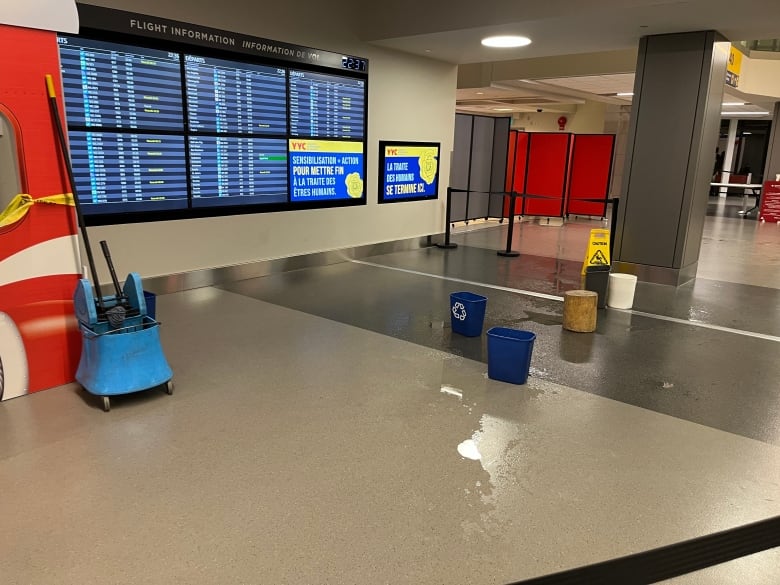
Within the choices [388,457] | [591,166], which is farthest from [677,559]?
[591,166]

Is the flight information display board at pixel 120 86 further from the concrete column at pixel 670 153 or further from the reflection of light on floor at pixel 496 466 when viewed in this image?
the concrete column at pixel 670 153

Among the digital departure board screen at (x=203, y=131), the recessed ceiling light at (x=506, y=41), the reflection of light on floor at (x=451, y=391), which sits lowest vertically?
the reflection of light on floor at (x=451, y=391)

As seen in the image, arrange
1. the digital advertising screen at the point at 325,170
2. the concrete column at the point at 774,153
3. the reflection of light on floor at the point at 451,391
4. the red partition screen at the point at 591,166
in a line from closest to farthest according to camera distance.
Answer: the reflection of light on floor at the point at 451,391 → the digital advertising screen at the point at 325,170 → the red partition screen at the point at 591,166 → the concrete column at the point at 774,153

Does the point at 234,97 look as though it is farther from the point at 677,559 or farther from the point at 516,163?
the point at 516,163

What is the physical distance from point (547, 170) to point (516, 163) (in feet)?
2.27

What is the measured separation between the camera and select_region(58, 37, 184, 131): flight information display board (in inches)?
187

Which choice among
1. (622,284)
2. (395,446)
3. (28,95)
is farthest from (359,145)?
(395,446)

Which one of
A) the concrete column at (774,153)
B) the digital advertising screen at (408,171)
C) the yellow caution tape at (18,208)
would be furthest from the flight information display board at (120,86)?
the concrete column at (774,153)

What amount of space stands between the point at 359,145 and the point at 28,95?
4.55 metres

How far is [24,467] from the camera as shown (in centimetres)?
272

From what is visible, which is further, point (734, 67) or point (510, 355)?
point (734, 67)

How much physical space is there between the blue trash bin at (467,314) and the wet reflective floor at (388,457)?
0.12 meters

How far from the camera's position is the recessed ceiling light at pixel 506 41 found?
22.3 feet

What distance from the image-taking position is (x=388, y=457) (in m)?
2.87
